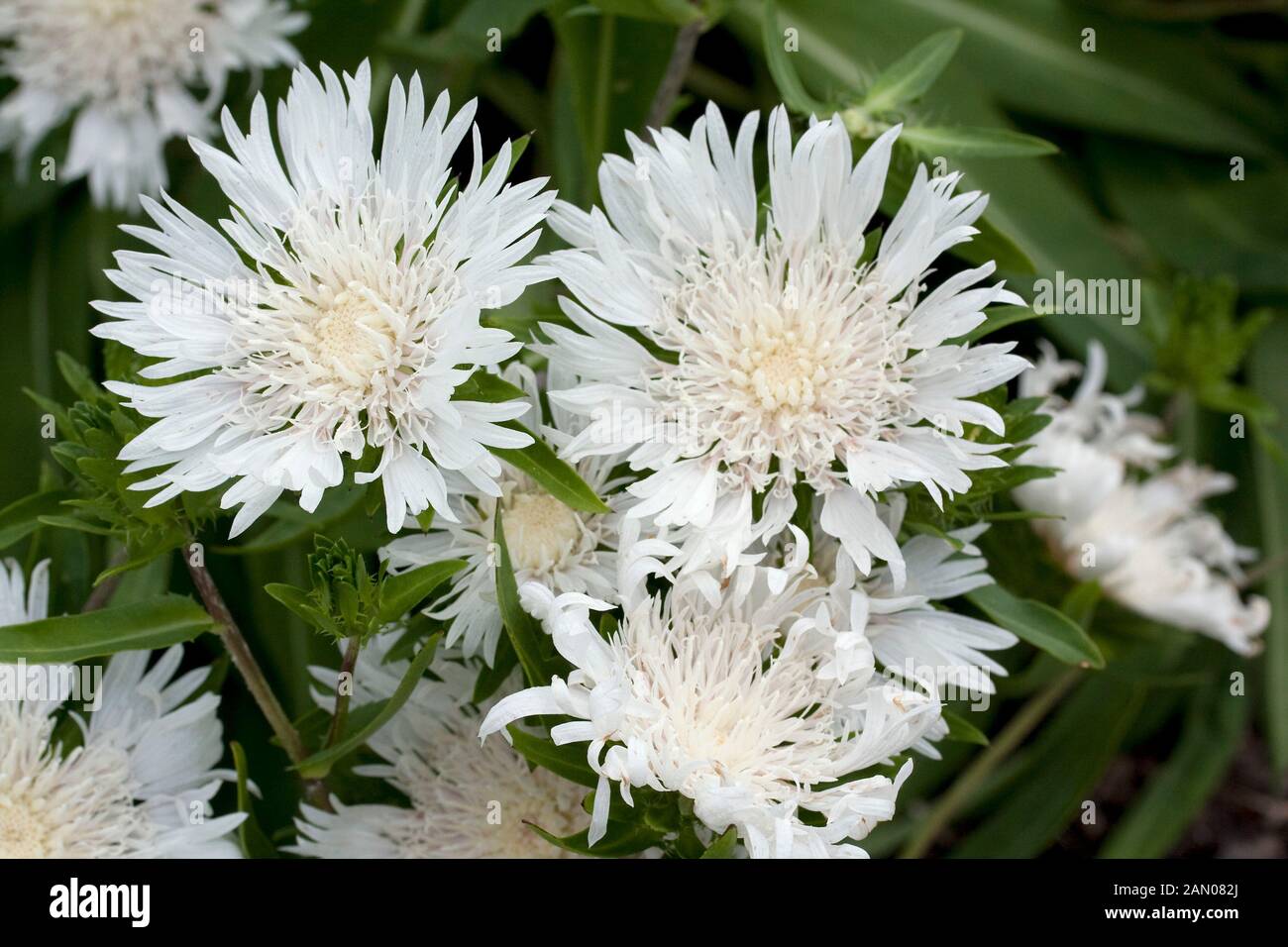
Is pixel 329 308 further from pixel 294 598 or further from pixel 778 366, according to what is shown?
pixel 778 366

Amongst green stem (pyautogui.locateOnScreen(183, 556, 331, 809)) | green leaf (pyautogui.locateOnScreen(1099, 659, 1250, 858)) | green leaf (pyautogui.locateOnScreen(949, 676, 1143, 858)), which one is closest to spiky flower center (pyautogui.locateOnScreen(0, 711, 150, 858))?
green stem (pyautogui.locateOnScreen(183, 556, 331, 809))

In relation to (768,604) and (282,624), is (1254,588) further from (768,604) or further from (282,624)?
(282,624)

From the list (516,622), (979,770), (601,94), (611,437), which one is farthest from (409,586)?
(979,770)

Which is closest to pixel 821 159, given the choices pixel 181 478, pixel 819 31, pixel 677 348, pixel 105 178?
pixel 677 348

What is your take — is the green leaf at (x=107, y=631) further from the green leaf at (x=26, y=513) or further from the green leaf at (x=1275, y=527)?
the green leaf at (x=1275, y=527)

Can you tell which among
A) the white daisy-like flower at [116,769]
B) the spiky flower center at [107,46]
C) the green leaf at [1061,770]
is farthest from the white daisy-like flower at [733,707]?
the spiky flower center at [107,46]

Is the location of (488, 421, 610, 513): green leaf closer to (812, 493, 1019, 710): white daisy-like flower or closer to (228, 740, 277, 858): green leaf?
(812, 493, 1019, 710): white daisy-like flower
